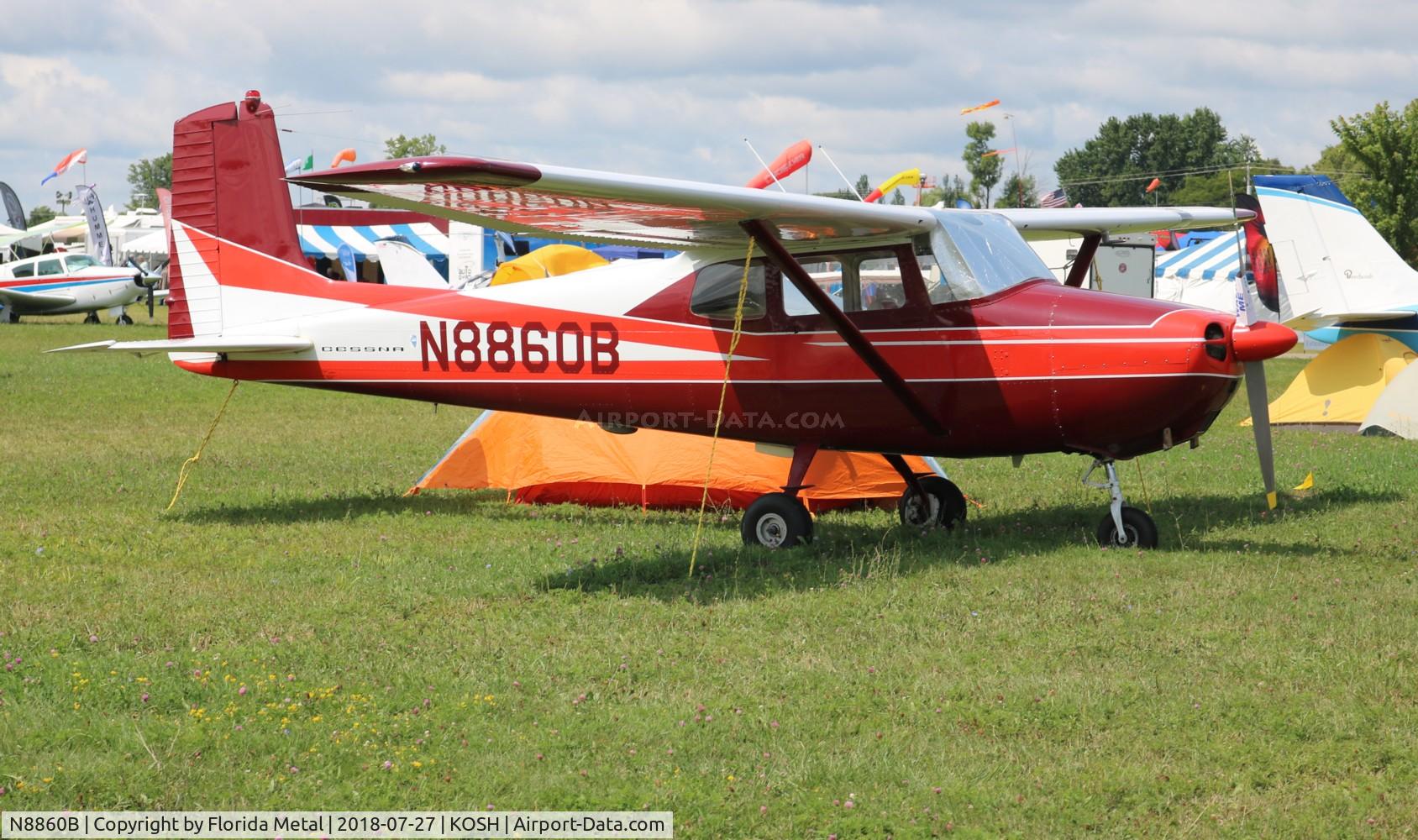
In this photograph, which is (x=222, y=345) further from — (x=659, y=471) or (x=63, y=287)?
(x=63, y=287)

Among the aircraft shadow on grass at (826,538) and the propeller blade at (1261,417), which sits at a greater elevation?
the propeller blade at (1261,417)

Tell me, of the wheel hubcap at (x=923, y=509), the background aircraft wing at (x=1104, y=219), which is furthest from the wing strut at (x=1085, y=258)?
the wheel hubcap at (x=923, y=509)

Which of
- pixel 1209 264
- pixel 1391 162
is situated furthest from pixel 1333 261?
pixel 1391 162

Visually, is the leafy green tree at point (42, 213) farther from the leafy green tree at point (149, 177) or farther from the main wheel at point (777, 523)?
the main wheel at point (777, 523)

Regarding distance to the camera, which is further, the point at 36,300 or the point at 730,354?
the point at 36,300

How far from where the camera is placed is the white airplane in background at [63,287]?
36.5 m

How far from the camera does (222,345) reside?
998 cm

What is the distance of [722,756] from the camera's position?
506cm

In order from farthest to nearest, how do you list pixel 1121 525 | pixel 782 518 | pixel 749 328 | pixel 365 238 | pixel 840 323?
1. pixel 365 238
2. pixel 749 328
3. pixel 782 518
4. pixel 1121 525
5. pixel 840 323

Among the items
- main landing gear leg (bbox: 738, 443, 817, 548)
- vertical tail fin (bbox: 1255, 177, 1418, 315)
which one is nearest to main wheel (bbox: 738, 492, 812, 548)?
main landing gear leg (bbox: 738, 443, 817, 548)

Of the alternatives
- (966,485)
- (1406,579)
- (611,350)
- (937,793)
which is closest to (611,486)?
(611,350)

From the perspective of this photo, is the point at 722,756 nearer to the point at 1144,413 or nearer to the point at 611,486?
the point at 1144,413

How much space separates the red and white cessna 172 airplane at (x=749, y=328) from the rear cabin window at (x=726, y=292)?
14 millimetres

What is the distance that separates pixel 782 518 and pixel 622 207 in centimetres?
247
